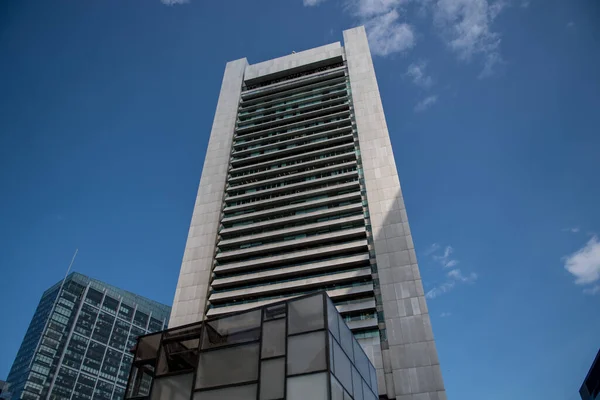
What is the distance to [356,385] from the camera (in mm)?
18516

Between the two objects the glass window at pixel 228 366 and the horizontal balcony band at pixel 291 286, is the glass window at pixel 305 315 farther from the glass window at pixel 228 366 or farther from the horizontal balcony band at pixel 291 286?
the horizontal balcony band at pixel 291 286

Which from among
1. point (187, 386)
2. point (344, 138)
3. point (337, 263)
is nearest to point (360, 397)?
point (187, 386)

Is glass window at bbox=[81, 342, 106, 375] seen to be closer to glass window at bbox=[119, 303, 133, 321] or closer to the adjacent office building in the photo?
glass window at bbox=[119, 303, 133, 321]

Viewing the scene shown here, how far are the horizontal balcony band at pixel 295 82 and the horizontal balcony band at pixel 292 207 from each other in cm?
2411

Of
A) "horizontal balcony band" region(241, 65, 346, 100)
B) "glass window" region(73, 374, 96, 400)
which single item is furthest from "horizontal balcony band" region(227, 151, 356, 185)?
"glass window" region(73, 374, 96, 400)

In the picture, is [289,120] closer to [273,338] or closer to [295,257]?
[295,257]

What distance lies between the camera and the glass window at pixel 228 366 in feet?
55.1

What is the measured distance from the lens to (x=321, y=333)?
16.7 m

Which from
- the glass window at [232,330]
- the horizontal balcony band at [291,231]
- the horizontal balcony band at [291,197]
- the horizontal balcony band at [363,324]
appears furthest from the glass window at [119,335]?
the glass window at [232,330]

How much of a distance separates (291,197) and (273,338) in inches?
1495

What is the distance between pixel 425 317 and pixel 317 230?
16005mm

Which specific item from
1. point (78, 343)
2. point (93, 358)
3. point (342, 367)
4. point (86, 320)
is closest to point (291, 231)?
point (342, 367)

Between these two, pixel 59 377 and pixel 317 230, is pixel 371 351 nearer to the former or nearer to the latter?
pixel 317 230

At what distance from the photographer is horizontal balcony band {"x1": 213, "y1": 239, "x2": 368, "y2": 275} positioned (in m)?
48.4
